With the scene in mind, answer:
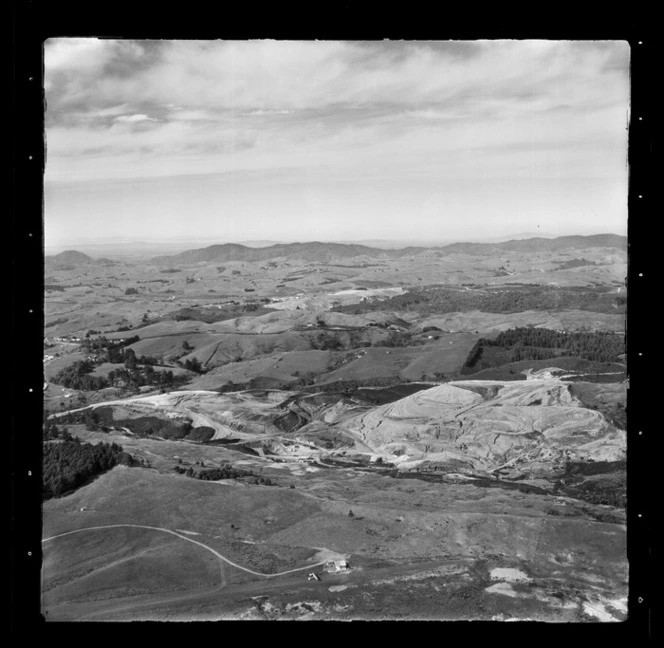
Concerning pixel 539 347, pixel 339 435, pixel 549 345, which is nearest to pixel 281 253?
pixel 339 435

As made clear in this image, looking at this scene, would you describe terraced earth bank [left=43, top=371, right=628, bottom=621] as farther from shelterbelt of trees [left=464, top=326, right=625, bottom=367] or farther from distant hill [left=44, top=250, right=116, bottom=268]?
distant hill [left=44, top=250, right=116, bottom=268]

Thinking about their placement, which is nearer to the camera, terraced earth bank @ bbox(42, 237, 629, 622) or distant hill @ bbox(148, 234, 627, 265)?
terraced earth bank @ bbox(42, 237, 629, 622)

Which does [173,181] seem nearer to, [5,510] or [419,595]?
[5,510]

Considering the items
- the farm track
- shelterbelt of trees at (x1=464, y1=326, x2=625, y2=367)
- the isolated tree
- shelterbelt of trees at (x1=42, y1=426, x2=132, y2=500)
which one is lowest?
the farm track

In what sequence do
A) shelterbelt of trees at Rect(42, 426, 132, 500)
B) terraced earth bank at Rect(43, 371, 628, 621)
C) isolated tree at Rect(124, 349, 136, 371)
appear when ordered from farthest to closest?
1. isolated tree at Rect(124, 349, 136, 371)
2. shelterbelt of trees at Rect(42, 426, 132, 500)
3. terraced earth bank at Rect(43, 371, 628, 621)

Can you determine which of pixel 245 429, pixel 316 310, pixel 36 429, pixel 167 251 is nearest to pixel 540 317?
pixel 316 310

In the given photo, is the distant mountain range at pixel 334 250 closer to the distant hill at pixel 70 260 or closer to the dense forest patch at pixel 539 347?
the distant hill at pixel 70 260

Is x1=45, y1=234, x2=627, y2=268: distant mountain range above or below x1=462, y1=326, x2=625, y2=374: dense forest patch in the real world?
above

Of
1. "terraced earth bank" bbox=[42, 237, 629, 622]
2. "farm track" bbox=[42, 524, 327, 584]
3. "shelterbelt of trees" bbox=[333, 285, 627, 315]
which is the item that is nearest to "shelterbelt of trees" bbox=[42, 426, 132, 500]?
"terraced earth bank" bbox=[42, 237, 629, 622]
